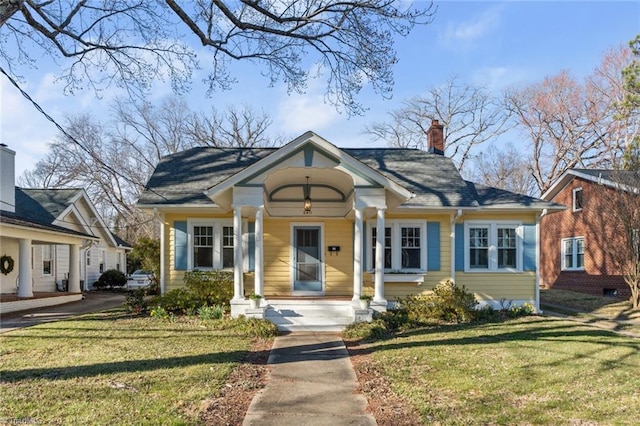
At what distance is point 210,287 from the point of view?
12305 mm

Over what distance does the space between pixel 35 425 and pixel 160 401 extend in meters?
1.28

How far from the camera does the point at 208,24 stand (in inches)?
436

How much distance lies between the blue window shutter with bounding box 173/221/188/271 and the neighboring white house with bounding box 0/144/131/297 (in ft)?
17.7

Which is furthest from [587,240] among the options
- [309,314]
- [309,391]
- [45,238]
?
[45,238]

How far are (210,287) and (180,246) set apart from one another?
5.35 feet

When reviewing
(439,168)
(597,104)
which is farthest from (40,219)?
(597,104)

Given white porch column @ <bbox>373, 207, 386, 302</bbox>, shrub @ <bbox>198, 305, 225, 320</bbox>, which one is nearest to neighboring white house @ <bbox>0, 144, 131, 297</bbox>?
shrub @ <bbox>198, 305, 225, 320</bbox>

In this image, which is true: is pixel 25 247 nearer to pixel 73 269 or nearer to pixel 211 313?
pixel 73 269

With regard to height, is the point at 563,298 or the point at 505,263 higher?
the point at 505,263

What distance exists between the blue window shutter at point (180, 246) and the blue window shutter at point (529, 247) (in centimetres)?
955

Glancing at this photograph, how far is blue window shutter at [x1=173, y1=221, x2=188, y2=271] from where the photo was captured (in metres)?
13.1

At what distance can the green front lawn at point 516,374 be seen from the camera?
5332mm

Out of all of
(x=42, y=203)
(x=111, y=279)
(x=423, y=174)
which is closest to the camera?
(x=423, y=174)

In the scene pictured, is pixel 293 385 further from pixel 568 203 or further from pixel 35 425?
pixel 568 203
